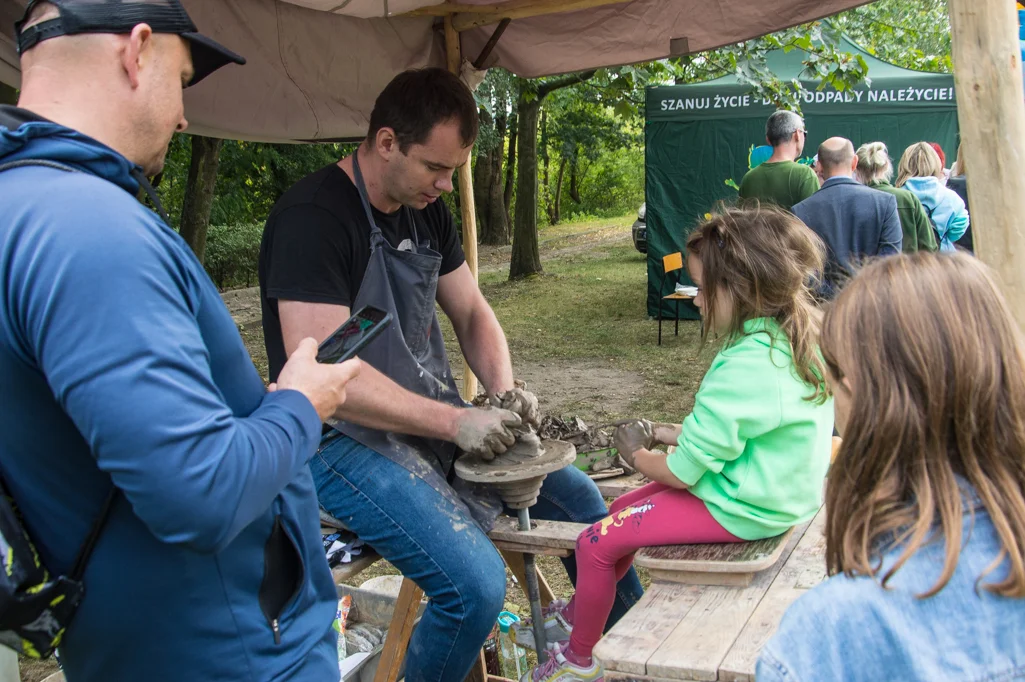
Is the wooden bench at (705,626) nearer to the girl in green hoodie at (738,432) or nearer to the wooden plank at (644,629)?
the wooden plank at (644,629)

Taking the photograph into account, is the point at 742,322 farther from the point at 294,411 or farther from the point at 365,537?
Result: the point at 294,411

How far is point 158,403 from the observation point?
1075 millimetres

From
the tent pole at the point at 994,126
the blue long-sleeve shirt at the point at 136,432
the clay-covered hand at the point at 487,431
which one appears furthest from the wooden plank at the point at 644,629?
the tent pole at the point at 994,126

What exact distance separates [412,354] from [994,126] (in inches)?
65.6

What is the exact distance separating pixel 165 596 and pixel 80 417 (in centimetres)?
39

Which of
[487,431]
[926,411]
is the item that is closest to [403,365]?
[487,431]

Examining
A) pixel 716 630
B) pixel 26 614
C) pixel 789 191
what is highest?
pixel 789 191

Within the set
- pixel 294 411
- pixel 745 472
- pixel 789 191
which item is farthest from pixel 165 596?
pixel 789 191

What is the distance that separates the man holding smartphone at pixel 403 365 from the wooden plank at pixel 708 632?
1.78 feet

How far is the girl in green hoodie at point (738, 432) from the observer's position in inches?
85.2

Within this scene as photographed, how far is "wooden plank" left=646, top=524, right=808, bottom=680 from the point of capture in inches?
70.7

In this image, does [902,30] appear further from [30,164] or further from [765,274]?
[30,164]

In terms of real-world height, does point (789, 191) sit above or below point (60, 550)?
above

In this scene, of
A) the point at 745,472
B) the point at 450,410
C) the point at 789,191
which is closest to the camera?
the point at 745,472
